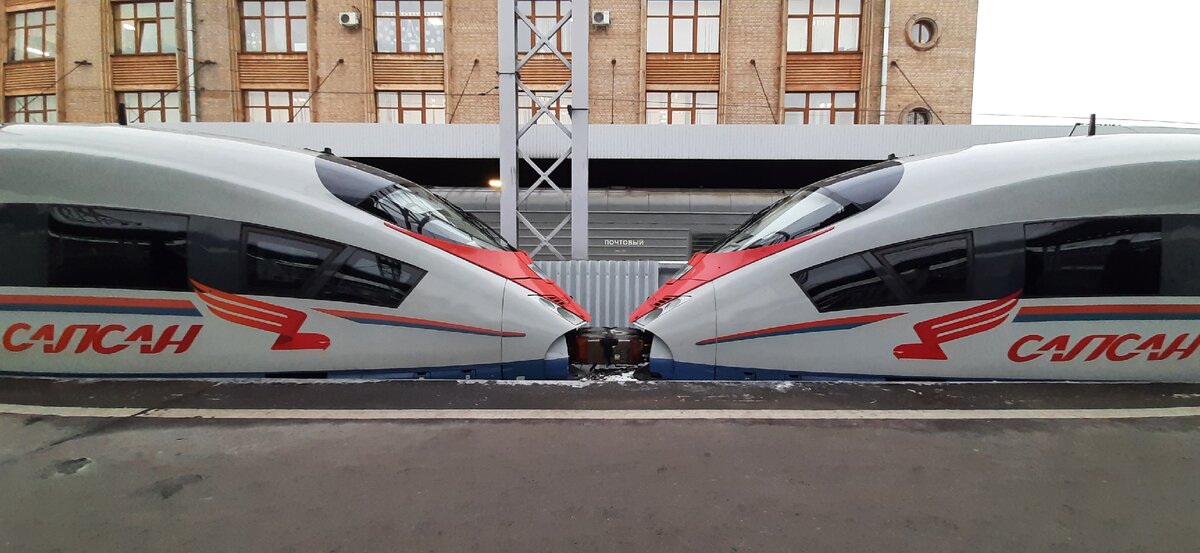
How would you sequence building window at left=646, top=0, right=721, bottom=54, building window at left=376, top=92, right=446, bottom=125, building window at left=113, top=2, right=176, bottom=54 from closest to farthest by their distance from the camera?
building window at left=646, top=0, right=721, bottom=54 → building window at left=376, top=92, right=446, bottom=125 → building window at left=113, top=2, right=176, bottom=54

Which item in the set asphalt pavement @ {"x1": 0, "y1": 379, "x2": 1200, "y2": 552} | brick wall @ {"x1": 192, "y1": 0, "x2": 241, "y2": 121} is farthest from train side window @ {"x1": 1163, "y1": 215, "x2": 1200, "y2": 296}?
brick wall @ {"x1": 192, "y1": 0, "x2": 241, "y2": 121}

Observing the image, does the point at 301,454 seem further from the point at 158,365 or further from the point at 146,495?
the point at 158,365

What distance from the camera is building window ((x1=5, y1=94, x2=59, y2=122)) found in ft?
75.6

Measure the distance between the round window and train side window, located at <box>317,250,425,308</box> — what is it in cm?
2187

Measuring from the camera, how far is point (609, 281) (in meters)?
7.71

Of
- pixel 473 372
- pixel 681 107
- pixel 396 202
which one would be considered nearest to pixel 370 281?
pixel 396 202

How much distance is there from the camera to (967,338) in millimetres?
4133

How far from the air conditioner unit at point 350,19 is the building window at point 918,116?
66.2 feet

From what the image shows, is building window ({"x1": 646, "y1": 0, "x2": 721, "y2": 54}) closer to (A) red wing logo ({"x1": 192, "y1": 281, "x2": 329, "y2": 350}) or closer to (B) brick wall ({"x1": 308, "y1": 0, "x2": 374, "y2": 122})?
(B) brick wall ({"x1": 308, "y1": 0, "x2": 374, "y2": 122})

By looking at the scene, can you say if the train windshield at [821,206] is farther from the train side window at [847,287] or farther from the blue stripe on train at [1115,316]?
the blue stripe on train at [1115,316]

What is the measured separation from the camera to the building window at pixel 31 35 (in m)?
23.1

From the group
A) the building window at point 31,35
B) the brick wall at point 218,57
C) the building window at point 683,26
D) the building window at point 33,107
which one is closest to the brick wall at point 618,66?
the building window at point 683,26

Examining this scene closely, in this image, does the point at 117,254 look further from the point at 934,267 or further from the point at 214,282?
the point at 934,267

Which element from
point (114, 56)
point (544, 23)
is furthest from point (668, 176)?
point (114, 56)
